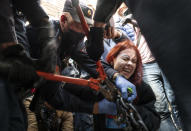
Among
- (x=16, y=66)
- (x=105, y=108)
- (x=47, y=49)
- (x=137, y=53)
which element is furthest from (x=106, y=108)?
(x=16, y=66)

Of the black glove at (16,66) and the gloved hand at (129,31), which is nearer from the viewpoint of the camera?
the black glove at (16,66)

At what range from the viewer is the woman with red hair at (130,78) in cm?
107

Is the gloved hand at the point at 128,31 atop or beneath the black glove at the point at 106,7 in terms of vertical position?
atop

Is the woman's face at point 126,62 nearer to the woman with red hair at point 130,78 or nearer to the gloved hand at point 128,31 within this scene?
the woman with red hair at point 130,78

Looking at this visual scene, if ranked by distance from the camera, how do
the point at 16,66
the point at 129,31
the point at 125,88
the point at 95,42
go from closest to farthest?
the point at 16,66
the point at 95,42
the point at 125,88
the point at 129,31

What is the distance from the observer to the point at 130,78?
1.23m

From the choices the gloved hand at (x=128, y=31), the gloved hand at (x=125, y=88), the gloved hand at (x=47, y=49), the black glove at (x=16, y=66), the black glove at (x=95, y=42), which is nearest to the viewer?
the black glove at (x=16, y=66)

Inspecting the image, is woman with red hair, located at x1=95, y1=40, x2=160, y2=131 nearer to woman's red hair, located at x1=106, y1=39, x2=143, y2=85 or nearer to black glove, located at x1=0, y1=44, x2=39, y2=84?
woman's red hair, located at x1=106, y1=39, x2=143, y2=85

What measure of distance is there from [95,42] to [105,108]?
43 centimetres

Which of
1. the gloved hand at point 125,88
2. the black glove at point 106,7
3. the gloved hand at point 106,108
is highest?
the black glove at point 106,7

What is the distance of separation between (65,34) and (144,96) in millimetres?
617

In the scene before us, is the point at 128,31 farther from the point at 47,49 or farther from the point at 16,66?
Answer: the point at 16,66

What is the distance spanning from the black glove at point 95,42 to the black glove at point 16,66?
1.07 feet

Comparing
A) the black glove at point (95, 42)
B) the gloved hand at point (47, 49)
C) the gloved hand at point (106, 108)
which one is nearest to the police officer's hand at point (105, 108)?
the gloved hand at point (106, 108)
